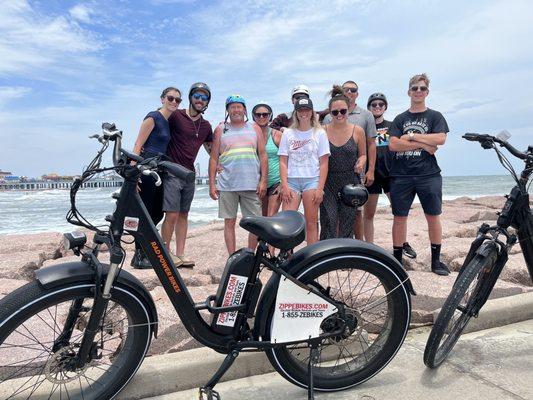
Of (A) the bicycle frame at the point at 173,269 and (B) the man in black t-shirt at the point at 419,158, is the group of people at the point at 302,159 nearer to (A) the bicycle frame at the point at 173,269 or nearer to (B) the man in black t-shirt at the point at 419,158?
(B) the man in black t-shirt at the point at 419,158

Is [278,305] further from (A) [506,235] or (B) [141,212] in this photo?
(A) [506,235]

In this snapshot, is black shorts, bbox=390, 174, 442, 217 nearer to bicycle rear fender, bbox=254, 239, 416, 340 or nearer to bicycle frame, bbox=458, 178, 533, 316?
bicycle frame, bbox=458, 178, 533, 316

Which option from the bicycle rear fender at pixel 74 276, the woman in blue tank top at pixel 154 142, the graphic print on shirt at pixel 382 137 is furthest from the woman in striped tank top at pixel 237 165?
the bicycle rear fender at pixel 74 276

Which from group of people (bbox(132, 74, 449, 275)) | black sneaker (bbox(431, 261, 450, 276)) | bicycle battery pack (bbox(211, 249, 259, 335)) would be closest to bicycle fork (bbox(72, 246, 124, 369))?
bicycle battery pack (bbox(211, 249, 259, 335))

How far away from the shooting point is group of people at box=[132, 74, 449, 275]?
4164 millimetres

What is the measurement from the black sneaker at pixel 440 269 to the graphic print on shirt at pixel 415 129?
1.14 m

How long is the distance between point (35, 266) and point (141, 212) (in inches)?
145

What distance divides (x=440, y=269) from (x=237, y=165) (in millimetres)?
2299

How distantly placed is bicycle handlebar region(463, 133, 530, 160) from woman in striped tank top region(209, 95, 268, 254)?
82.3 inches

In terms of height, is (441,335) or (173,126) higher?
(173,126)

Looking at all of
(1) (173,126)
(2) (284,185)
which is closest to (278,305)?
(2) (284,185)

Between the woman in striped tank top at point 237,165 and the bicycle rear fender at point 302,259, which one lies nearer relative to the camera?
the bicycle rear fender at point 302,259

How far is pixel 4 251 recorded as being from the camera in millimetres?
6355

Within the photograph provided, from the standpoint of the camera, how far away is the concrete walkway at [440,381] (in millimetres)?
2473
